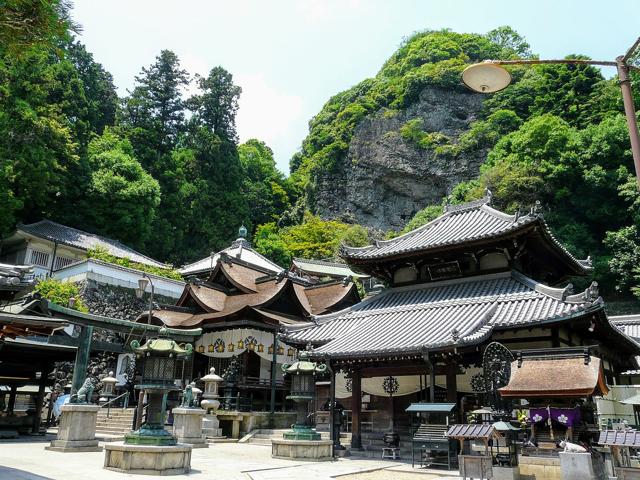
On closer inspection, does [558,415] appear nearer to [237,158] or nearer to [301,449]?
[301,449]

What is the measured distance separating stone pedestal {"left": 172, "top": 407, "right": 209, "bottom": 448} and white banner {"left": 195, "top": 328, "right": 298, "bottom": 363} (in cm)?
787

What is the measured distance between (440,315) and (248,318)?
1151 centimetres

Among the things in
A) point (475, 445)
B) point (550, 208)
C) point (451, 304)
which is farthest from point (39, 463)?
point (550, 208)

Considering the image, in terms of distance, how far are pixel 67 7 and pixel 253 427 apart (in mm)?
19195

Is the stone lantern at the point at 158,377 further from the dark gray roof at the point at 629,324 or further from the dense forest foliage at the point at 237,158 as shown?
the dense forest foliage at the point at 237,158

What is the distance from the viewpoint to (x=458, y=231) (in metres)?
20.7

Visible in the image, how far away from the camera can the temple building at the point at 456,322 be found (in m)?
14.8

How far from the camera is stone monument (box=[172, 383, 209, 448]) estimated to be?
17.6m

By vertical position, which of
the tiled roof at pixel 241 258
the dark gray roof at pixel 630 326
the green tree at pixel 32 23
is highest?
the tiled roof at pixel 241 258

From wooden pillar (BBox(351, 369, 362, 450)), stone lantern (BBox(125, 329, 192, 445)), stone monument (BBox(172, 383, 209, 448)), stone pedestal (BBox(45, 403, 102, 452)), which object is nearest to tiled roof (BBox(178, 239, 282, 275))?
stone monument (BBox(172, 383, 209, 448))

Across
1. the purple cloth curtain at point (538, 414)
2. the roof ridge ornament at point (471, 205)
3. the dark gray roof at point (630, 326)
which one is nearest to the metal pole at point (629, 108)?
the purple cloth curtain at point (538, 414)

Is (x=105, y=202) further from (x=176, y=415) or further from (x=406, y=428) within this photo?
(x=406, y=428)

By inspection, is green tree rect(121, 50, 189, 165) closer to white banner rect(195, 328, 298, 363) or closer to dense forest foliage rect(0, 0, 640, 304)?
dense forest foliage rect(0, 0, 640, 304)

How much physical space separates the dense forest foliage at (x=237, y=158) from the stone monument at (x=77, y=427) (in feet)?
88.6
